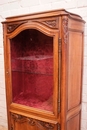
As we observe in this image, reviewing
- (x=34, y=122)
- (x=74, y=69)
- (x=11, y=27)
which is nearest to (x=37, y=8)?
(x=11, y=27)

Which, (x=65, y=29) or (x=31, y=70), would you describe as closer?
(x=65, y=29)

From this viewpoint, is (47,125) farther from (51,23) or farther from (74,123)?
(51,23)

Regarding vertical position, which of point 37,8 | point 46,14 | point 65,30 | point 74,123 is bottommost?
point 74,123

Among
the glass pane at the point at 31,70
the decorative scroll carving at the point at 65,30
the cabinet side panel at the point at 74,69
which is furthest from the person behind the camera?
the glass pane at the point at 31,70

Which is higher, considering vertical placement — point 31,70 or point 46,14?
point 46,14

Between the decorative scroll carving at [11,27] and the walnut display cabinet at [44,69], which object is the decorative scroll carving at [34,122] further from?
the decorative scroll carving at [11,27]

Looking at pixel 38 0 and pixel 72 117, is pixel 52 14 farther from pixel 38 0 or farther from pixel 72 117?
pixel 72 117

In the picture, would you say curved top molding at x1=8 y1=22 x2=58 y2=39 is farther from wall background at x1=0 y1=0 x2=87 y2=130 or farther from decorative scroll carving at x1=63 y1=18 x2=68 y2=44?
wall background at x1=0 y1=0 x2=87 y2=130

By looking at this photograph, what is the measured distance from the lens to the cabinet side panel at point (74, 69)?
3.58 feet

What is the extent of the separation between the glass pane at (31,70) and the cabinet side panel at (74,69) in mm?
175

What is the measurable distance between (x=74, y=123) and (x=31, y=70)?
581 millimetres

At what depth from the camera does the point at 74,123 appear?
1.25 meters

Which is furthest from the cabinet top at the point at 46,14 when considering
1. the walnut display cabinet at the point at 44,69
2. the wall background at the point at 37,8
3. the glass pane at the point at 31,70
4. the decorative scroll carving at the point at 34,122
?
the decorative scroll carving at the point at 34,122

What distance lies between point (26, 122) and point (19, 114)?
0.09 metres
